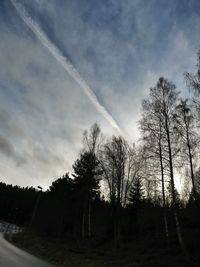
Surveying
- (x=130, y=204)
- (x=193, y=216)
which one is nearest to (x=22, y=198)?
(x=130, y=204)

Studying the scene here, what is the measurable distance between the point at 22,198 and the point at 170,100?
81.8 meters

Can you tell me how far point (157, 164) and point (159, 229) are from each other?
46.4ft

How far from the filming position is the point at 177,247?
16578mm

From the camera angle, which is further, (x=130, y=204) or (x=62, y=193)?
(x=62, y=193)

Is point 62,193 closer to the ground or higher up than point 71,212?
higher up

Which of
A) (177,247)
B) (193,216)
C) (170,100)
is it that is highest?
(170,100)

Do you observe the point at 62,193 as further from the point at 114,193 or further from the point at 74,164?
the point at 114,193

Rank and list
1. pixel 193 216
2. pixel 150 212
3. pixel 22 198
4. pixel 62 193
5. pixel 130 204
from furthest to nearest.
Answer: pixel 22 198 → pixel 62 193 → pixel 130 204 → pixel 150 212 → pixel 193 216

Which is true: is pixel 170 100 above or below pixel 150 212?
above

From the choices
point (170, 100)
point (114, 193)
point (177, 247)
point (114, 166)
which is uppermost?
point (170, 100)

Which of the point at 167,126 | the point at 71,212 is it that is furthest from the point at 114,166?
the point at 71,212

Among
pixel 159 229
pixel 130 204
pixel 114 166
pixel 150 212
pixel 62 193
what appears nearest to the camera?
pixel 114 166

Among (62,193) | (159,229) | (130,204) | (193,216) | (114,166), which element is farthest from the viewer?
(62,193)

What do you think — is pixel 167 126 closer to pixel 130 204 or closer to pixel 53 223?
pixel 130 204
